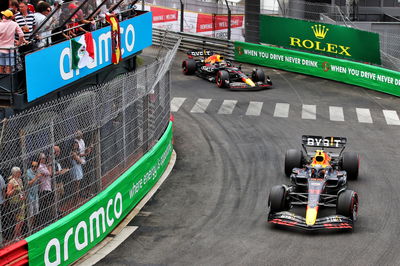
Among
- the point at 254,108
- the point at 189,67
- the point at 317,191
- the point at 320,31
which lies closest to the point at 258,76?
the point at 254,108

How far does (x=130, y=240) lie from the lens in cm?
1625

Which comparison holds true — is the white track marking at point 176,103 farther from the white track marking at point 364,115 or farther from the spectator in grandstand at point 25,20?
the spectator in grandstand at point 25,20

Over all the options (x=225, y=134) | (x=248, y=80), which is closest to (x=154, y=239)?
(x=225, y=134)

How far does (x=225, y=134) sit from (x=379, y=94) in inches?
326

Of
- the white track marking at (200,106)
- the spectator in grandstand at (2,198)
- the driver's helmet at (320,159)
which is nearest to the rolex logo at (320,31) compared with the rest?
the white track marking at (200,106)

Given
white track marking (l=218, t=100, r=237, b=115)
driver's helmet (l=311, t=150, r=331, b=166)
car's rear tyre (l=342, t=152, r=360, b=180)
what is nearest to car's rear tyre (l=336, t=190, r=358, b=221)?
driver's helmet (l=311, t=150, r=331, b=166)

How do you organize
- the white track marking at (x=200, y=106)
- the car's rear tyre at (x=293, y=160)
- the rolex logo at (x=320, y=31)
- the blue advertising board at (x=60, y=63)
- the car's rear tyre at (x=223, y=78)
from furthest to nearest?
the rolex logo at (x=320, y=31), the car's rear tyre at (x=223, y=78), the white track marking at (x=200, y=106), the car's rear tyre at (x=293, y=160), the blue advertising board at (x=60, y=63)

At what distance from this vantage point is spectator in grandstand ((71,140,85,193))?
48.9ft

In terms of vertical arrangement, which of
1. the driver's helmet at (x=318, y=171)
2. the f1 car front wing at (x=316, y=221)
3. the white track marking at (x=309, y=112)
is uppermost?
the driver's helmet at (x=318, y=171)

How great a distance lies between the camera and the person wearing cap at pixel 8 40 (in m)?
17.2

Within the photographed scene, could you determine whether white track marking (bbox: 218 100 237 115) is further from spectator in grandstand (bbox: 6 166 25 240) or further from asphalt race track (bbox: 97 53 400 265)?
spectator in grandstand (bbox: 6 166 25 240)

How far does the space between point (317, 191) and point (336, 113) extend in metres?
10.3

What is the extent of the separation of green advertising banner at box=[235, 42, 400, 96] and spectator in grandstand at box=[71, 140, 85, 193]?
687 inches

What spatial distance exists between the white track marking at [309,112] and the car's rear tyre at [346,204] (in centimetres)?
1006
